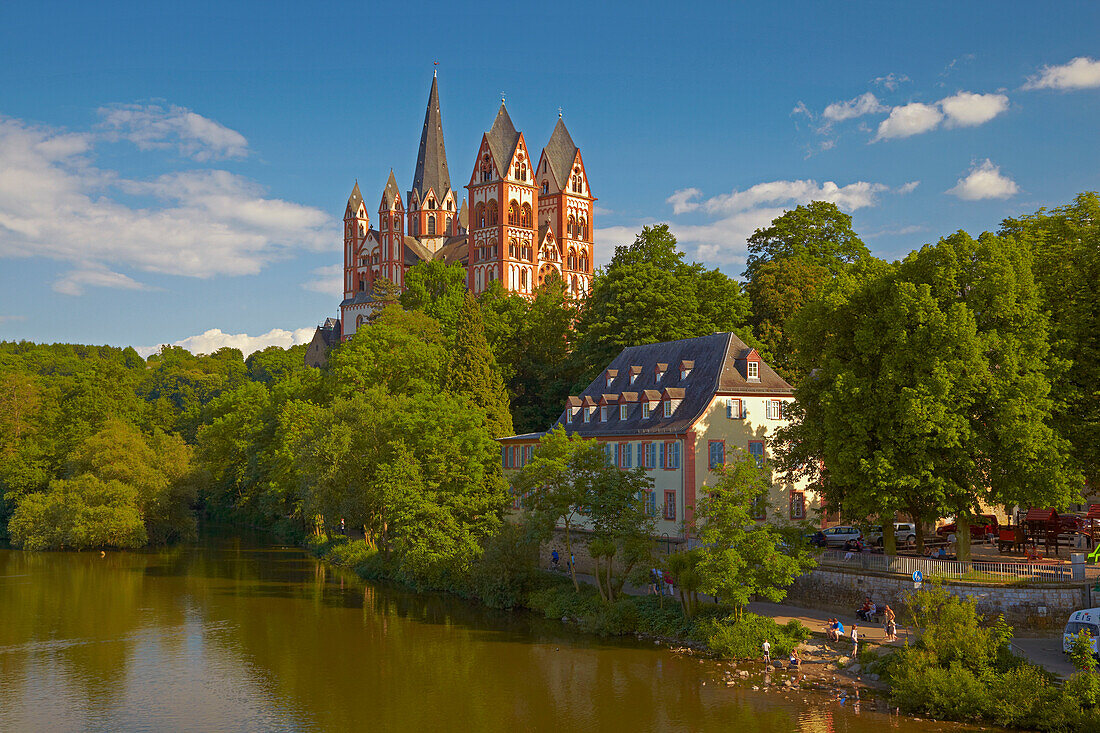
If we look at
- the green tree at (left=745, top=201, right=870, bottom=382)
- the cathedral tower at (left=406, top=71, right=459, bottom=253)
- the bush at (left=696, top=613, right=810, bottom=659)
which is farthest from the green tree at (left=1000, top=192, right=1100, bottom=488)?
the cathedral tower at (left=406, top=71, right=459, bottom=253)

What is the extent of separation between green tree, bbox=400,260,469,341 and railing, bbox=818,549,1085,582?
43776mm

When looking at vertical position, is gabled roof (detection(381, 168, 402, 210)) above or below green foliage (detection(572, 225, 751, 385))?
above

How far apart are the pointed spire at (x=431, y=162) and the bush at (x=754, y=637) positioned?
11153 centimetres

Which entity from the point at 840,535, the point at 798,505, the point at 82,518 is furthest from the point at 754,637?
the point at 82,518

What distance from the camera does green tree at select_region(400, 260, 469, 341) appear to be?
77.1 metres

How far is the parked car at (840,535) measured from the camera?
1587 inches

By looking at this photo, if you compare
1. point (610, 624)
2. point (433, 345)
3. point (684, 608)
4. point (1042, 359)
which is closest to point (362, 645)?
point (610, 624)

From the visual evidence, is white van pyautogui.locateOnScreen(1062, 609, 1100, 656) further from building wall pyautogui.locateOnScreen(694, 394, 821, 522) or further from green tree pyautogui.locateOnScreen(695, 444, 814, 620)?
building wall pyautogui.locateOnScreen(694, 394, 821, 522)

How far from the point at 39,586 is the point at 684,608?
1310 inches

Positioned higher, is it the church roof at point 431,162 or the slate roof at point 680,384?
the church roof at point 431,162

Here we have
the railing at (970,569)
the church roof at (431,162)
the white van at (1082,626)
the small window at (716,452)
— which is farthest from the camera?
the church roof at (431,162)

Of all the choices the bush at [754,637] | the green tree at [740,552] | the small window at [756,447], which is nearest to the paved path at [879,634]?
the bush at [754,637]

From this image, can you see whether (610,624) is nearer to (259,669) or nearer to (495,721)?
(495,721)

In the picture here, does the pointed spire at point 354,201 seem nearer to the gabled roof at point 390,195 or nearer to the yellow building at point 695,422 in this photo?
the gabled roof at point 390,195
